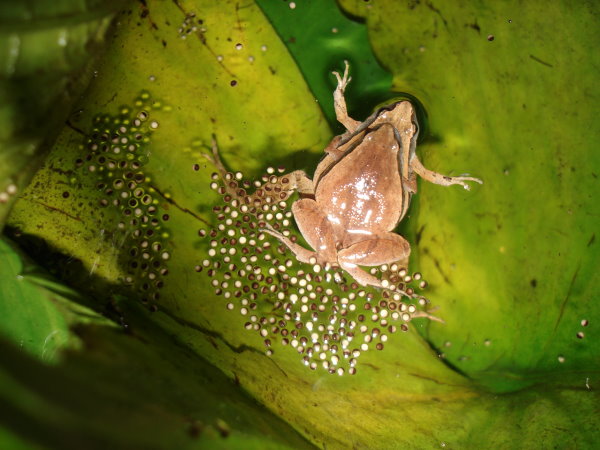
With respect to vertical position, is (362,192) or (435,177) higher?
(362,192)

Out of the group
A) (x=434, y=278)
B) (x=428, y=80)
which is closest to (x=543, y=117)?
(x=428, y=80)

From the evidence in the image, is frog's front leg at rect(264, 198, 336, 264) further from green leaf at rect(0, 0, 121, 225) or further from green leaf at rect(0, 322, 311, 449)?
green leaf at rect(0, 0, 121, 225)

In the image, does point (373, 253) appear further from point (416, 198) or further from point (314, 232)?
point (416, 198)

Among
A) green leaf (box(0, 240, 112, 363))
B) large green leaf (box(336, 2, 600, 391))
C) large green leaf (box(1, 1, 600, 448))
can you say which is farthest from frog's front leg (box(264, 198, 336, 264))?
green leaf (box(0, 240, 112, 363))

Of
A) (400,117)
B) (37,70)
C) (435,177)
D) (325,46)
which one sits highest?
(37,70)

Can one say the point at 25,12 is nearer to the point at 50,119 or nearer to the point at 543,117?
the point at 50,119

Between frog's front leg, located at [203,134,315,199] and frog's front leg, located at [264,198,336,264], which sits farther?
frog's front leg, located at [203,134,315,199]

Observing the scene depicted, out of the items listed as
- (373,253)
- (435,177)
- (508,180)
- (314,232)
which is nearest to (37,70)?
(314,232)
